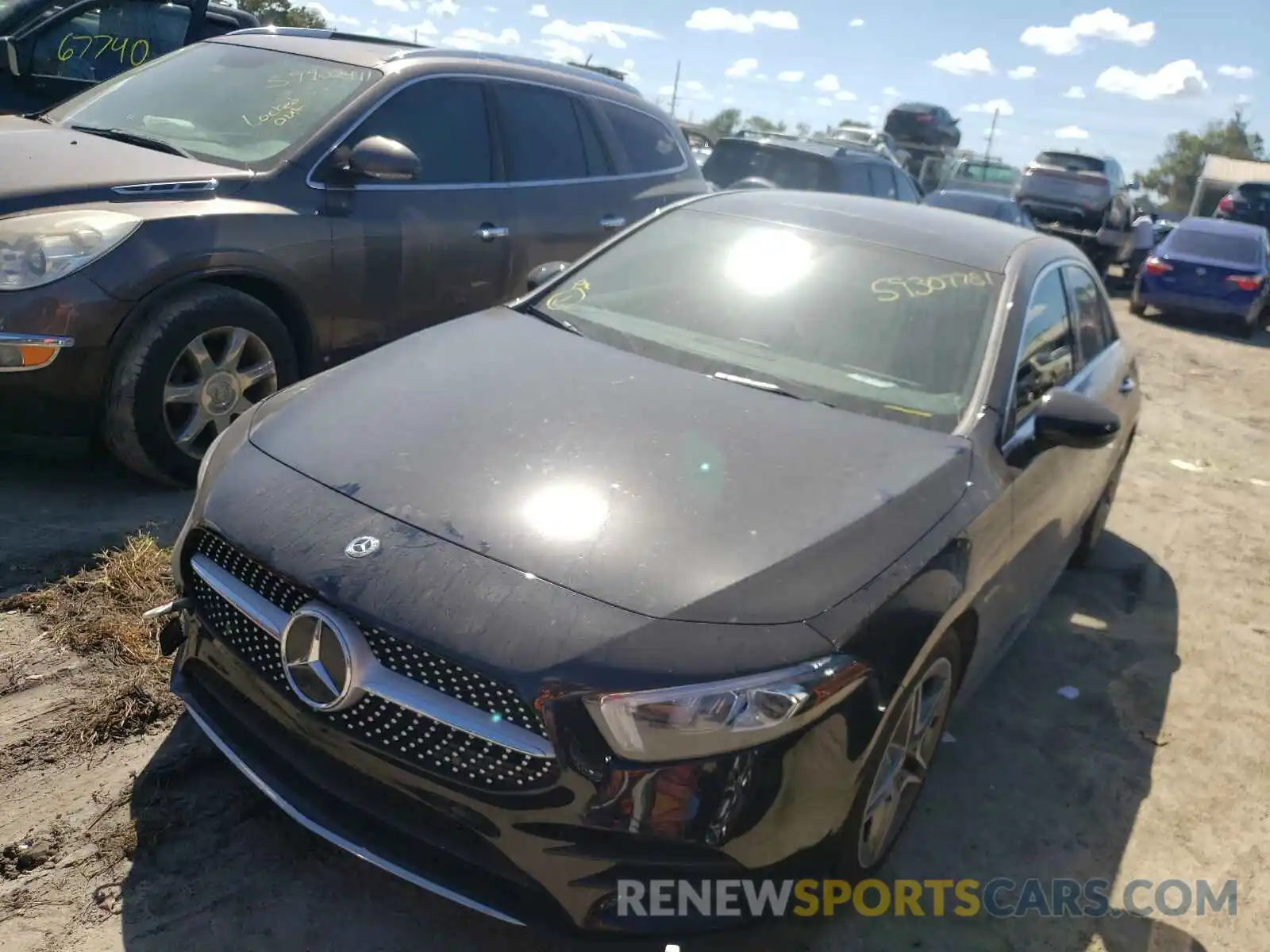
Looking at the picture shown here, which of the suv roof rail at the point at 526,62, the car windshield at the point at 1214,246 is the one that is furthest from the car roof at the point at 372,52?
the car windshield at the point at 1214,246

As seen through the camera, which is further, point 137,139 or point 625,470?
point 137,139

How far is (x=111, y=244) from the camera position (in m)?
3.75

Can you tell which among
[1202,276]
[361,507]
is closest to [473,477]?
[361,507]

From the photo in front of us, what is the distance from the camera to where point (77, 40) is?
678 centimetres

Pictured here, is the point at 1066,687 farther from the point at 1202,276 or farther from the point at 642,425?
the point at 1202,276

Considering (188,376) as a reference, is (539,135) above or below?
above

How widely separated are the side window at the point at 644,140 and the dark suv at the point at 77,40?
2.81m

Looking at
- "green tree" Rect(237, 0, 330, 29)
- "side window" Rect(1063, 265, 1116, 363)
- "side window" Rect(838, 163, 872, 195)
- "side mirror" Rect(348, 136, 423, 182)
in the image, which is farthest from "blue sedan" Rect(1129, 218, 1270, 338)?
"green tree" Rect(237, 0, 330, 29)

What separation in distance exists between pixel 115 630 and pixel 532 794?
1.81 metres

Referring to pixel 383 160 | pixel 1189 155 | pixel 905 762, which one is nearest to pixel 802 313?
pixel 905 762

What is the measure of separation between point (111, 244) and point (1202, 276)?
14089 millimetres

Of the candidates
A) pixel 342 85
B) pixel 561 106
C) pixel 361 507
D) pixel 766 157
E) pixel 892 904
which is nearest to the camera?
pixel 361 507

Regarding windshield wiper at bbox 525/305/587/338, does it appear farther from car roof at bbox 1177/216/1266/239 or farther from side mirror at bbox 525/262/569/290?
car roof at bbox 1177/216/1266/239

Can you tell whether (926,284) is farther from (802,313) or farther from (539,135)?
(539,135)
